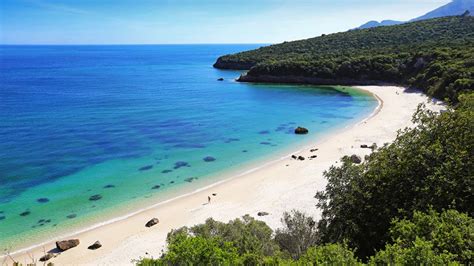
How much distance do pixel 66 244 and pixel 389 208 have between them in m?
19.6

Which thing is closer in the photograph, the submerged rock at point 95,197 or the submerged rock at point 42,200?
the submerged rock at point 42,200

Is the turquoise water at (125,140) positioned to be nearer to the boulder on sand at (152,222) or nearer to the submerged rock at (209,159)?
the submerged rock at (209,159)

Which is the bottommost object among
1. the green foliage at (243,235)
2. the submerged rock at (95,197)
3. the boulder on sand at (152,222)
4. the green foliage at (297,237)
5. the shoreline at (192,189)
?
the shoreline at (192,189)

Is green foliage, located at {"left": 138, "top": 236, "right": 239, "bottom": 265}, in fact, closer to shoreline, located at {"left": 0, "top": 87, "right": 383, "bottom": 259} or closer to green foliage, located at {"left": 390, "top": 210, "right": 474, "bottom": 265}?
green foliage, located at {"left": 390, "top": 210, "right": 474, "bottom": 265}

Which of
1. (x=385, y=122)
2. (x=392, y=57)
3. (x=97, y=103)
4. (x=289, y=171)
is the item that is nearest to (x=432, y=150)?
(x=289, y=171)

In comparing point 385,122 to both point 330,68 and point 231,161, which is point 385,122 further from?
point 330,68

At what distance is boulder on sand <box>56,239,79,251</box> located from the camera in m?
22.9

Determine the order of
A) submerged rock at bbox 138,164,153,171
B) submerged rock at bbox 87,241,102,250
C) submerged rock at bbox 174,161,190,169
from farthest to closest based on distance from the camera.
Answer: submerged rock at bbox 174,161,190,169 → submerged rock at bbox 138,164,153,171 → submerged rock at bbox 87,241,102,250

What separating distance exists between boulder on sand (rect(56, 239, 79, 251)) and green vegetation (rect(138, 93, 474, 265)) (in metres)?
9.57

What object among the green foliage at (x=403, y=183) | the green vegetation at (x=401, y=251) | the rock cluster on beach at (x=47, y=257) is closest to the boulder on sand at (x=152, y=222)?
the rock cluster on beach at (x=47, y=257)

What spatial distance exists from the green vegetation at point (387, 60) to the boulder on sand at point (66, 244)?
2189 inches

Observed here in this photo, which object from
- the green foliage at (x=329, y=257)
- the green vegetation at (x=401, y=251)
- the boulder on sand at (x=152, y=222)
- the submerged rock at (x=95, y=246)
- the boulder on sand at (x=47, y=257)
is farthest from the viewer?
the boulder on sand at (x=152, y=222)

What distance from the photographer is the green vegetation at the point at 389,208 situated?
12.7 metres

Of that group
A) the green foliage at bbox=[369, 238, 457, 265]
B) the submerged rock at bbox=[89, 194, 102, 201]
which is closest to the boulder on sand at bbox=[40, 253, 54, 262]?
the submerged rock at bbox=[89, 194, 102, 201]
